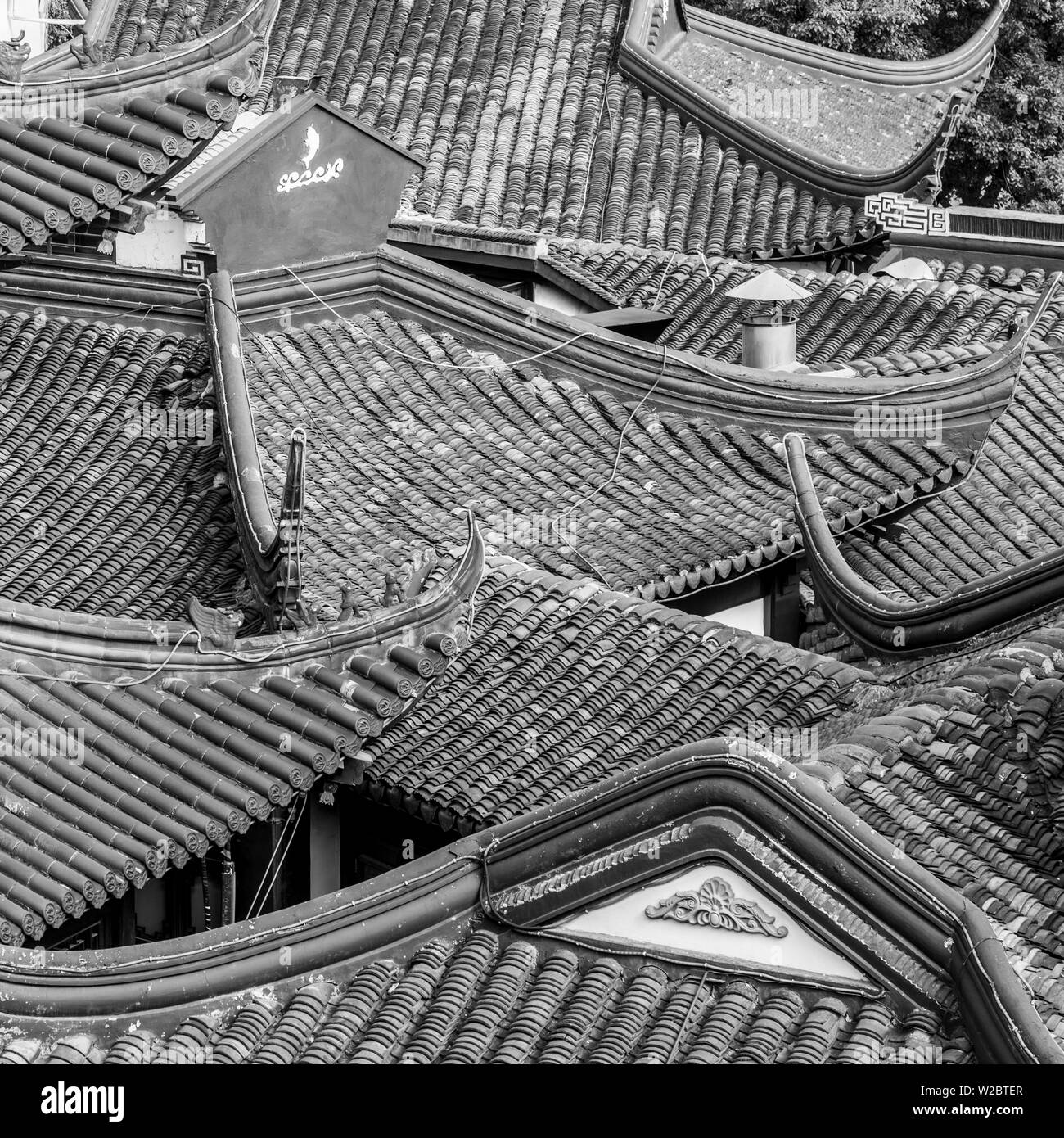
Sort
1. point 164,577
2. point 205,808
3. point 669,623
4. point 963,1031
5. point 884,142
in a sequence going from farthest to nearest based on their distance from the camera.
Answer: point 884,142
point 164,577
point 669,623
point 205,808
point 963,1031

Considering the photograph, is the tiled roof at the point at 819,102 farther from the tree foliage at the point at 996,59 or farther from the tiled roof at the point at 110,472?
the tiled roof at the point at 110,472

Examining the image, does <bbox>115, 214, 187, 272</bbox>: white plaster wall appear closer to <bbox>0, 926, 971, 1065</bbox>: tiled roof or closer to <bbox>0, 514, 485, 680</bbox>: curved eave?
<bbox>0, 514, 485, 680</bbox>: curved eave

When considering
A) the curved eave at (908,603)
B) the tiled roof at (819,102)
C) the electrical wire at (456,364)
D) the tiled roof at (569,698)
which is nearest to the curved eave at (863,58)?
the tiled roof at (819,102)

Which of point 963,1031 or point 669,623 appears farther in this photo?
point 669,623

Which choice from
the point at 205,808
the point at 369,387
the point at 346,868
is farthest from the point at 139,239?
the point at 205,808

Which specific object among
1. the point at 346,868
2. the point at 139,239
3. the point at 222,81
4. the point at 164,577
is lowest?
the point at 346,868
